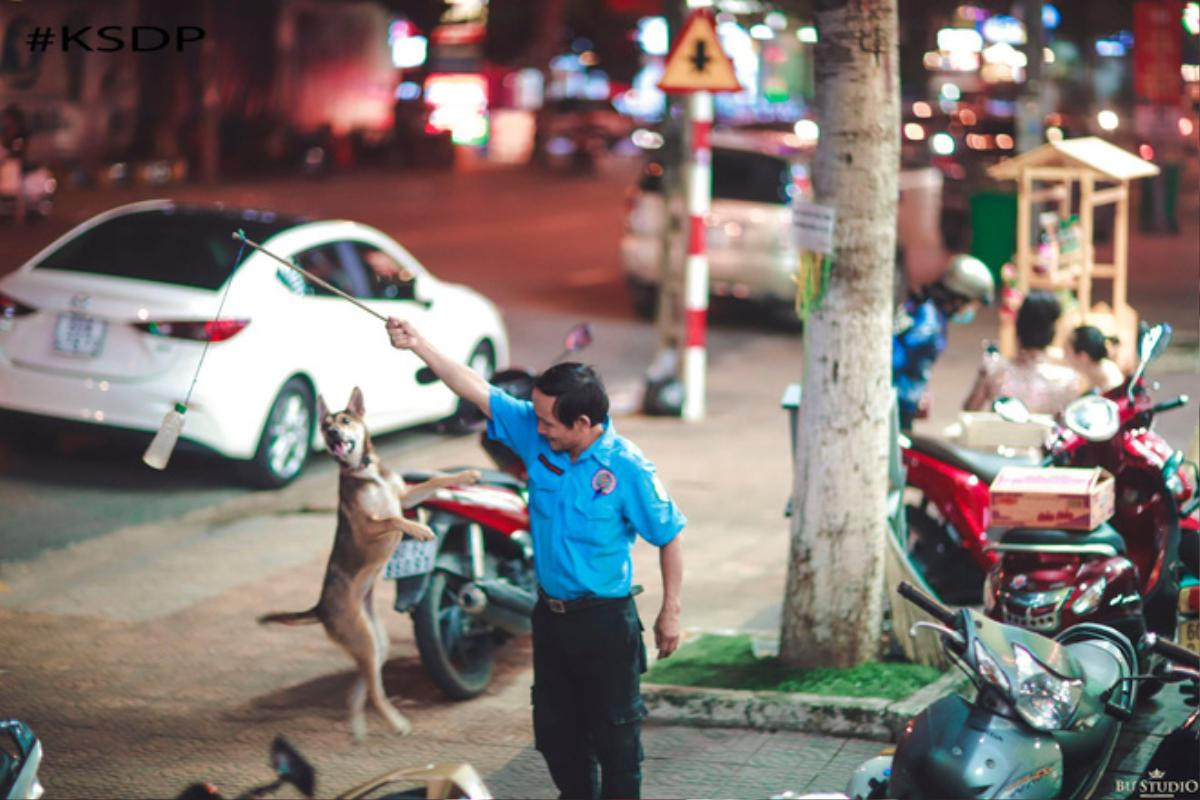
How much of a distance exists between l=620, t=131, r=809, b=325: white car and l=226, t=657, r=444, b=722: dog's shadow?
10.3 meters

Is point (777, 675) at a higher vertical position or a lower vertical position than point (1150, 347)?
lower

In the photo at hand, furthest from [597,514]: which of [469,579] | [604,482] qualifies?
[469,579]

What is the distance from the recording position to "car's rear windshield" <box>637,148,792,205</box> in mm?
17922

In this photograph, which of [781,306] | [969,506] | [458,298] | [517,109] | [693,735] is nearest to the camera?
[693,735]

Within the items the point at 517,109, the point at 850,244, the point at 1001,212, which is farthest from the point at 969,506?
the point at 517,109

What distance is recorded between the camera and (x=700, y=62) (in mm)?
11445

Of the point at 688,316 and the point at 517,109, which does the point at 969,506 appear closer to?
the point at 688,316

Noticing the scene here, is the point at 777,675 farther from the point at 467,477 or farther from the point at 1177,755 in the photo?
the point at 1177,755

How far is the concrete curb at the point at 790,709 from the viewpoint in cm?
661

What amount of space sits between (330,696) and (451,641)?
55cm

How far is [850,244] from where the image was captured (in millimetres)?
6926

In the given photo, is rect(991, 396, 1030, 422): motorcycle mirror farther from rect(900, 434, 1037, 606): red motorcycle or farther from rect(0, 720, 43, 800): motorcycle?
rect(0, 720, 43, 800): motorcycle

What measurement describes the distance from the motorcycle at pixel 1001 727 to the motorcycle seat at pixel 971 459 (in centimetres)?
269

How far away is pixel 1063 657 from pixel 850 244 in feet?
7.36
